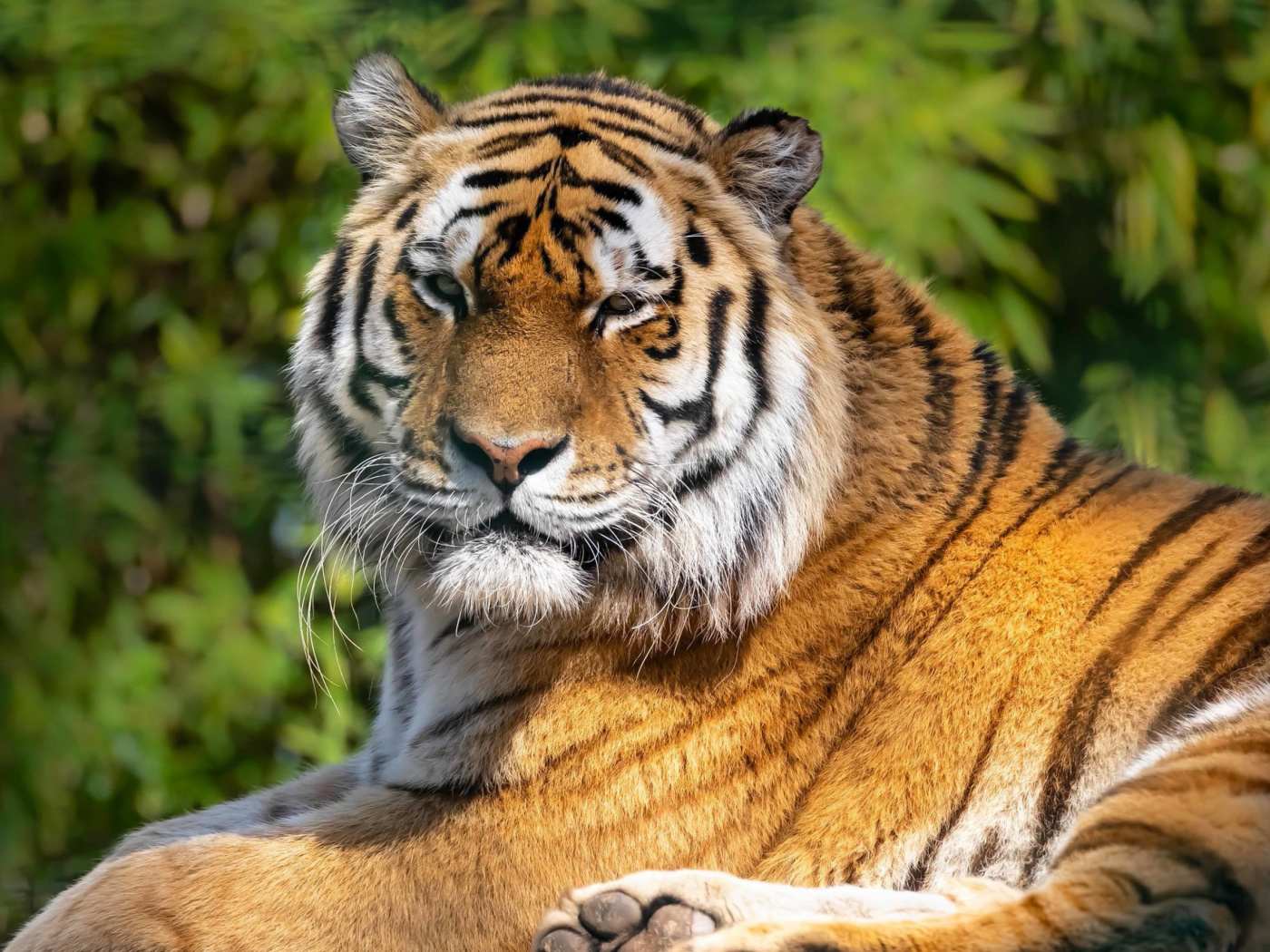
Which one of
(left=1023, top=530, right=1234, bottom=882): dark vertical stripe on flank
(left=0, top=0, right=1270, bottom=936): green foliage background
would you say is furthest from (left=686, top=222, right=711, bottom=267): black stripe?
(left=0, top=0, right=1270, bottom=936): green foliage background

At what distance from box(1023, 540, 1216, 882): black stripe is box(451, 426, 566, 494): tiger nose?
57cm

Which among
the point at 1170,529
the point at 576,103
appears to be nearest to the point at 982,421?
the point at 1170,529

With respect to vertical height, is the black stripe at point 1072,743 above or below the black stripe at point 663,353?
below

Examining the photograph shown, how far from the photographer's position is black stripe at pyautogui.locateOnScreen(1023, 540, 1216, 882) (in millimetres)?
1414

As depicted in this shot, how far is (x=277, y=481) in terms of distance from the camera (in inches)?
114

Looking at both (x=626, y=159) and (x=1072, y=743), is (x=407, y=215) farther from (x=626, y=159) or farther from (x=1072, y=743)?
(x=1072, y=743)

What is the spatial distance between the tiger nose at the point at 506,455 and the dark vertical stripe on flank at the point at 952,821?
0.52 m

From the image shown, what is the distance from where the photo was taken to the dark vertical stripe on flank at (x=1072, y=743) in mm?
1414

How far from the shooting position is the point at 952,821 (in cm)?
144

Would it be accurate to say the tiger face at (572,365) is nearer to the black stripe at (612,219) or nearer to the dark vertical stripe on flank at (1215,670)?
the black stripe at (612,219)

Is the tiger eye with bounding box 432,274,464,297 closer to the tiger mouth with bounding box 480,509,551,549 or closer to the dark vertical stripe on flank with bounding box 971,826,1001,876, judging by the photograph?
the tiger mouth with bounding box 480,509,551,549

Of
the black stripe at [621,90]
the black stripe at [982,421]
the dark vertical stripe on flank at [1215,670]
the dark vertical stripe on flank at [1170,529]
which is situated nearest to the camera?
the dark vertical stripe on flank at [1215,670]

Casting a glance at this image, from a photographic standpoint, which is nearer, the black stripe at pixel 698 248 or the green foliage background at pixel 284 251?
the black stripe at pixel 698 248

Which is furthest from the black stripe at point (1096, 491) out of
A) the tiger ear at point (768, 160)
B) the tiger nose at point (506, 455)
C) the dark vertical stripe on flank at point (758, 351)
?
the tiger nose at point (506, 455)
